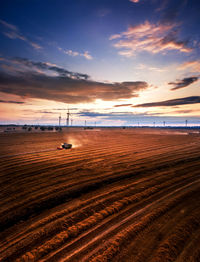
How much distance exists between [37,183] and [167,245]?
7117 mm

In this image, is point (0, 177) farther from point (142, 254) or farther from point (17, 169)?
point (142, 254)

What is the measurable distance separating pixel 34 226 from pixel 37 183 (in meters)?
3.76

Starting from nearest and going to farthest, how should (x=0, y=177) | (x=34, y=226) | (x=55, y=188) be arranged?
(x=34, y=226)
(x=55, y=188)
(x=0, y=177)

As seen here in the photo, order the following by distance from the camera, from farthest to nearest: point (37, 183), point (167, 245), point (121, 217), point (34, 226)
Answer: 1. point (37, 183)
2. point (121, 217)
3. point (34, 226)
4. point (167, 245)

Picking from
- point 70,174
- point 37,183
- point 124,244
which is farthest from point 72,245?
point 70,174

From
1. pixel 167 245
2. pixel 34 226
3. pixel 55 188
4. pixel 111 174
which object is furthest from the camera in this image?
pixel 111 174

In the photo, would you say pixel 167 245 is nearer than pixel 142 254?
No

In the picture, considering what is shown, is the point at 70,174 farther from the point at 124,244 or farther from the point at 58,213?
the point at 124,244

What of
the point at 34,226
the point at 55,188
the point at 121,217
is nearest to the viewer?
the point at 34,226

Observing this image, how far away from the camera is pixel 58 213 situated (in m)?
5.27

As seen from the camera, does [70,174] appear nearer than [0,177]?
No

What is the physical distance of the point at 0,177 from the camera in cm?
890

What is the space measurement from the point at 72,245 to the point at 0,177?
306 inches

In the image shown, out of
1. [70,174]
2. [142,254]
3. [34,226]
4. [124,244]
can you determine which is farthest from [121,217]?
[70,174]
